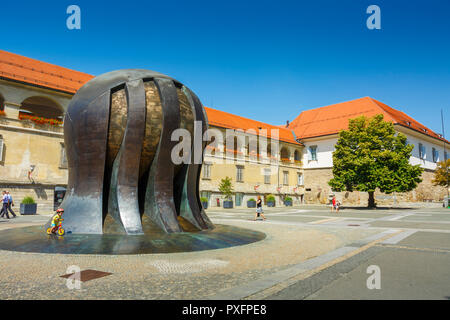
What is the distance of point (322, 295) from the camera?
11.8 ft

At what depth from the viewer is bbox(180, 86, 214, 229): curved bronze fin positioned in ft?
28.8

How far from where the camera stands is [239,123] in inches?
1588

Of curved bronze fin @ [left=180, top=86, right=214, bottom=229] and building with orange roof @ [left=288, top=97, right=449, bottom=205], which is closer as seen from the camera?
curved bronze fin @ [left=180, top=86, right=214, bottom=229]

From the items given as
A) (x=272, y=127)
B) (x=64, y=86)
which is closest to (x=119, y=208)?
(x=64, y=86)

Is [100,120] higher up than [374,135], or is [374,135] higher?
[374,135]

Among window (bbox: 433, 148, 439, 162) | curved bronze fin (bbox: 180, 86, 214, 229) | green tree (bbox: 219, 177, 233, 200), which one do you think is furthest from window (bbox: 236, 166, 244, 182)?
window (bbox: 433, 148, 439, 162)

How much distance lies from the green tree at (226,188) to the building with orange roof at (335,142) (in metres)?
16.3

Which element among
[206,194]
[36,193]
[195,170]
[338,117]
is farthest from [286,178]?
[195,170]

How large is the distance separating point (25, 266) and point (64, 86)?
80.9ft

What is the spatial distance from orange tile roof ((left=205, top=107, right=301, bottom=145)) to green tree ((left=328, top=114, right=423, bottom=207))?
10.2 meters

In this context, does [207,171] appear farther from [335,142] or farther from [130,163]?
[130,163]

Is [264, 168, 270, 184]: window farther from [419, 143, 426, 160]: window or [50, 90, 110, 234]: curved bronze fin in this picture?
[50, 90, 110, 234]: curved bronze fin

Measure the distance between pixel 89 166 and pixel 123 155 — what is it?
940 mm
